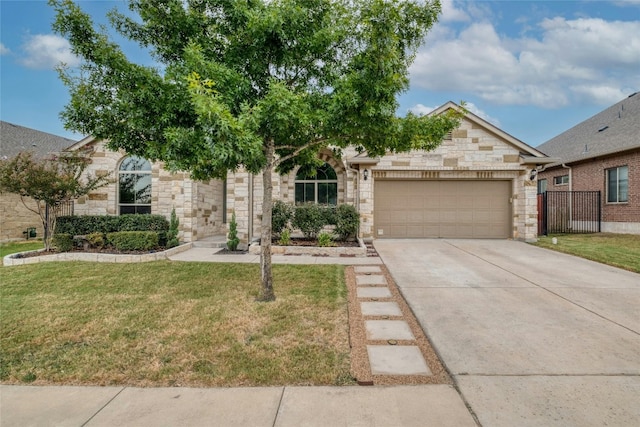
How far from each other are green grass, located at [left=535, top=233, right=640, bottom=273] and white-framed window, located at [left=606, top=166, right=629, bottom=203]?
178 centimetres

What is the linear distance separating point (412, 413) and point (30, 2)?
1289 cm

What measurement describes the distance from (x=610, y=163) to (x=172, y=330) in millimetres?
18942

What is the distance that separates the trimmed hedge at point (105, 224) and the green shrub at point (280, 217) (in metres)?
3.76

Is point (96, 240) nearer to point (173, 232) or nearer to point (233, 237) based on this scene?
point (173, 232)

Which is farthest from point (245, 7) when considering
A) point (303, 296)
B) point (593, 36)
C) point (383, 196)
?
point (593, 36)

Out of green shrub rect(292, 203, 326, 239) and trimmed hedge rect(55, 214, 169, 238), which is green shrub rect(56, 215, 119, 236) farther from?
green shrub rect(292, 203, 326, 239)

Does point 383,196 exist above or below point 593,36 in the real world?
below

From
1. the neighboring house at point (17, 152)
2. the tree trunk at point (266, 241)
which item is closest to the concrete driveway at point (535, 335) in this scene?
the tree trunk at point (266, 241)

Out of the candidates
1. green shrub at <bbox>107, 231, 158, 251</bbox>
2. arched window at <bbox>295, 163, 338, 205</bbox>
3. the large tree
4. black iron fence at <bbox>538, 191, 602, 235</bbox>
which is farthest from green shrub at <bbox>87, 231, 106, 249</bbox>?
black iron fence at <bbox>538, 191, 602, 235</bbox>

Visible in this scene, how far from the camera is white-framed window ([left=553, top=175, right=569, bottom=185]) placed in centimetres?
1801

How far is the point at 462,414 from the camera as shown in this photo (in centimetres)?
255

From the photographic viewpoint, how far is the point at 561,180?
18.5 m

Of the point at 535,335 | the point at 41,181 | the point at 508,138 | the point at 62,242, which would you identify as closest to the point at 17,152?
the point at 41,181

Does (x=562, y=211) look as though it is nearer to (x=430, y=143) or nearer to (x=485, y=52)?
(x=485, y=52)
